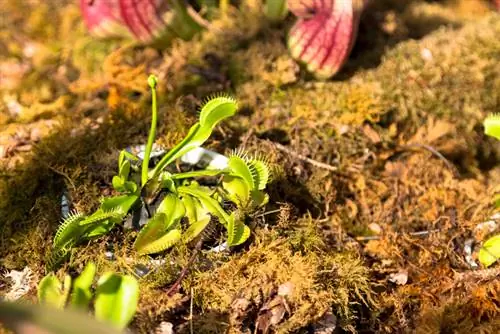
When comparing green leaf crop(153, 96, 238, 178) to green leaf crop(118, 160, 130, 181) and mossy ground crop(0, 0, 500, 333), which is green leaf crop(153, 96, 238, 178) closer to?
green leaf crop(118, 160, 130, 181)

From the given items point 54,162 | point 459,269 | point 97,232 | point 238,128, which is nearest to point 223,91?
point 238,128

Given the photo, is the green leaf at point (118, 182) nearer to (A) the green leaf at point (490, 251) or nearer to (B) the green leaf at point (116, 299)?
(B) the green leaf at point (116, 299)

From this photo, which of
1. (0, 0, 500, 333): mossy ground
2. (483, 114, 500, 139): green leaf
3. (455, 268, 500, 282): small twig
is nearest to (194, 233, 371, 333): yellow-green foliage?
(0, 0, 500, 333): mossy ground

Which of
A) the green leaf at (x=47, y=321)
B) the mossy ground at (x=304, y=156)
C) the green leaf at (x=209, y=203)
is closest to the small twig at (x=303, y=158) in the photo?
the mossy ground at (x=304, y=156)

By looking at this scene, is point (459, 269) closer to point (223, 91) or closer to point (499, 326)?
point (499, 326)

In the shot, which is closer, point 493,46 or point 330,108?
point 330,108

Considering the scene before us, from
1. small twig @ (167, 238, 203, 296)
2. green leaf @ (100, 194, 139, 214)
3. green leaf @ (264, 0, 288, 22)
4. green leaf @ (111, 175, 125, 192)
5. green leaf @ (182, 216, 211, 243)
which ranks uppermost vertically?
green leaf @ (264, 0, 288, 22)
